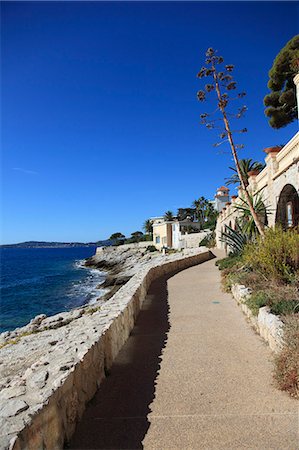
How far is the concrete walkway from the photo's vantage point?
9.56 ft

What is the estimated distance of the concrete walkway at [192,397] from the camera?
9.56 ft

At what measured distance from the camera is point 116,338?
5199 millimetres

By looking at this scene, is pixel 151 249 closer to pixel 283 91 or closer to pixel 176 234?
pixel 176 234

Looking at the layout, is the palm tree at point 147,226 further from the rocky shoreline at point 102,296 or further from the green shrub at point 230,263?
the green shrub at point 230,263

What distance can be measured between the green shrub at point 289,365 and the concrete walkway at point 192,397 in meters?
0.11

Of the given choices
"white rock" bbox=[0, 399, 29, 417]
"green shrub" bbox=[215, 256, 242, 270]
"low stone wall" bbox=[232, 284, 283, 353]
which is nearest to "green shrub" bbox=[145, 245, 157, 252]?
"green shrub" bbox=[215, 256, 242, 270]

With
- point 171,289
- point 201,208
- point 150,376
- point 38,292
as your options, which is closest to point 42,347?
point 171,289

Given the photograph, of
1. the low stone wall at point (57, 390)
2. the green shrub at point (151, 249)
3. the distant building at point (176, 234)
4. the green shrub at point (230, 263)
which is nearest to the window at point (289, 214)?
the green shrub at point (230, 263)

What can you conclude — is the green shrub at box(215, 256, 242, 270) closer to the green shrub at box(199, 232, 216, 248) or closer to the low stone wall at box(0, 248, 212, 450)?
the low stone wall at box(0, 248, 212, 450)

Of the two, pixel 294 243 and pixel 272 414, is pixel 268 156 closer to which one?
pixel 294 243

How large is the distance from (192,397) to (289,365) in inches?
46.7

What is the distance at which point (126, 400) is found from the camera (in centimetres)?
372

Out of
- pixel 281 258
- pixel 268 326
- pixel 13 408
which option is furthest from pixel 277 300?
pixel 13 408

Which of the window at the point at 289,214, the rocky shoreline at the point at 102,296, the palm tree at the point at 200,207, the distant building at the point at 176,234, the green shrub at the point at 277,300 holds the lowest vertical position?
the rocky shoreline at the point at 102,296
